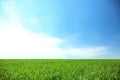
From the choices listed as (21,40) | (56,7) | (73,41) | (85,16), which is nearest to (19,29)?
(21,40)

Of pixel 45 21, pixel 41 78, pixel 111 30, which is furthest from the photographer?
pixel 111 30

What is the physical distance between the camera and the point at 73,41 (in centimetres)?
590

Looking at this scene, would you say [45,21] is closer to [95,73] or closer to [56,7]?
[56,7]

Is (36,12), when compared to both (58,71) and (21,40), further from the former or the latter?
(58,71)

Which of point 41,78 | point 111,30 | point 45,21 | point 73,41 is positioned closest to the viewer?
point 41,78

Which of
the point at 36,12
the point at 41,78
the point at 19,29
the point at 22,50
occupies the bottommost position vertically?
the point at 41,78

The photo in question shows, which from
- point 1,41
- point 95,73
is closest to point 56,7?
point 1,41

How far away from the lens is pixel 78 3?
6035 millimetres

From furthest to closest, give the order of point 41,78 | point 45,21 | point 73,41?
point 73,41 → point 45,21 → point 41,78

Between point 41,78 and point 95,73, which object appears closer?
point 41,78

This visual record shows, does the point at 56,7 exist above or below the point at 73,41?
above

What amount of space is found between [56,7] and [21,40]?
104cm

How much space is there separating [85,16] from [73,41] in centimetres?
69

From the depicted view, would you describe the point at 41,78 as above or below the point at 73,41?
below
